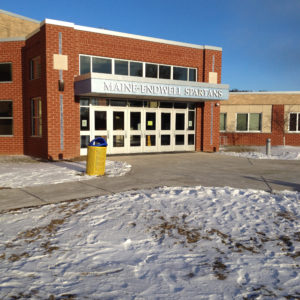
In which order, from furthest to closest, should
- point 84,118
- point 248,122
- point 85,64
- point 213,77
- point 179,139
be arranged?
point 248,122 < point 213,77 < point 179,139 < point 84,118 < point 85,64

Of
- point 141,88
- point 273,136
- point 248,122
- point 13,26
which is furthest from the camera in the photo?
point 248,122

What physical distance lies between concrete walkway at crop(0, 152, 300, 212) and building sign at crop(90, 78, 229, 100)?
3.51 metres

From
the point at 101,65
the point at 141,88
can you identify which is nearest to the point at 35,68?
the point at 101,65

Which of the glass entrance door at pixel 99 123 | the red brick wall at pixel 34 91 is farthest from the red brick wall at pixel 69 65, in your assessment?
the glass entrance door at pixel 99 123

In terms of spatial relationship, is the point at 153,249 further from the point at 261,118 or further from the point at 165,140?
the point at 261,118

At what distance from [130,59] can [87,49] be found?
228 centimetres

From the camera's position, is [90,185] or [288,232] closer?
[288,232]

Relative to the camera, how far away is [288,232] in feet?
16.0

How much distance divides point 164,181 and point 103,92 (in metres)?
6.06

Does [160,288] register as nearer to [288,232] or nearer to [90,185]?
[288,232]

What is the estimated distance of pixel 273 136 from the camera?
25.5 metres

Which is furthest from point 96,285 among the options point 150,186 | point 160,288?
point 150,186

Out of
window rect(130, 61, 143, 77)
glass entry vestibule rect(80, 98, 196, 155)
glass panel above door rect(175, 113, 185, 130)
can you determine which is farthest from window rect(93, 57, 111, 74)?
glass panel above door rect(175, 113, 185, 130)

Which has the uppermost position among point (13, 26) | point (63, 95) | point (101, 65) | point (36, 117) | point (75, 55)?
point (13, 26)
